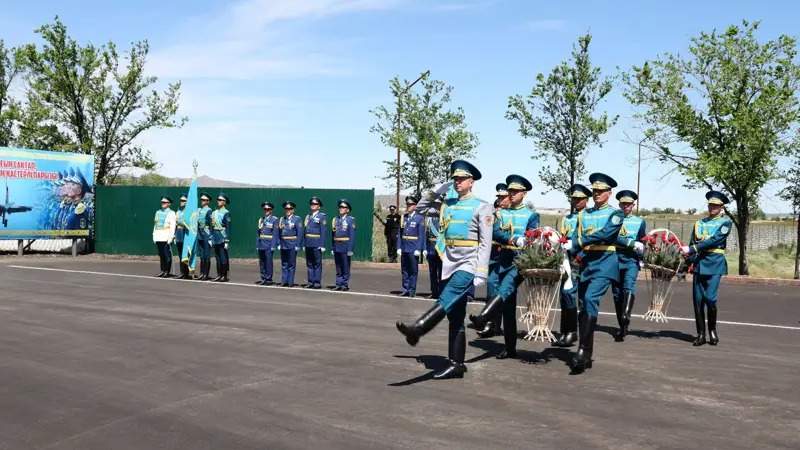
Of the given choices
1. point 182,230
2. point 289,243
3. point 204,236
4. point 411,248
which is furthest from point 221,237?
point 411,248

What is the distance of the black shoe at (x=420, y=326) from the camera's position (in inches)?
283

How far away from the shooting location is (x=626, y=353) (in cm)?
898

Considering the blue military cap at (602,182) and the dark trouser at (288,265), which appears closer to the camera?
the blue military cap at (602,182)

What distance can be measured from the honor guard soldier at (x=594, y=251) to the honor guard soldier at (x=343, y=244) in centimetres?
848

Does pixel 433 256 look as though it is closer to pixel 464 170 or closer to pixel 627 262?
pixel 627 262

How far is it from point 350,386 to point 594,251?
10.1 feet

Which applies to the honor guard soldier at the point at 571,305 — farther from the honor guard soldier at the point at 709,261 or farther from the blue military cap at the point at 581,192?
the honor guard soldier at the point at 709,261

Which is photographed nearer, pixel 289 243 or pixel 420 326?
pixel 420 326

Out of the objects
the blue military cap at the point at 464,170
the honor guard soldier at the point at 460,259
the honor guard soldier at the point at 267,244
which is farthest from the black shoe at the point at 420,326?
the honor guard soldier at the point at 267,244

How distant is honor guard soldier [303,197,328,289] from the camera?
663 inches

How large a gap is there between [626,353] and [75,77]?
26684mm

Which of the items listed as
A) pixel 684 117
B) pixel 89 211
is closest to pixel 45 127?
pixel 89 211

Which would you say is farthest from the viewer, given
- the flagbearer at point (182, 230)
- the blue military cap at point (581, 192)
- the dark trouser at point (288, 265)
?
the flagbearer at point (182, 230)

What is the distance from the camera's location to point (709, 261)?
9.94 meters
